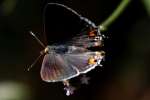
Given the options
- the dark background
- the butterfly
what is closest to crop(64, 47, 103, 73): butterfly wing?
the butterfly

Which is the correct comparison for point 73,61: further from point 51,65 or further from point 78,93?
point 78,93

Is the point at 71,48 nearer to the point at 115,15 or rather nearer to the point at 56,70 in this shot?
the point at 56,70

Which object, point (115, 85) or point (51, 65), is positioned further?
point (115, 85)

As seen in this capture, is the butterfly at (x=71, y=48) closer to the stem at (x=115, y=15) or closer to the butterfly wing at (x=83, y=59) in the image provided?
the butterfly wing at (x=83, y=59)

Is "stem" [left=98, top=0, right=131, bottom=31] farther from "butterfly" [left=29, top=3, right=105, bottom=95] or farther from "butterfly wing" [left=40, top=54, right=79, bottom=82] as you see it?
"butterfly wing" [left=40, top=54, right=79, bottom=82]

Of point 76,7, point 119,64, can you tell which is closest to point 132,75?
point 119,64

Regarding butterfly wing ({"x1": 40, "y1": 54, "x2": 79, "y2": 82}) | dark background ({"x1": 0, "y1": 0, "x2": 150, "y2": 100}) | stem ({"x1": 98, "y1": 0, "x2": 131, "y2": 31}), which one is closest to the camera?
butterfly wing ({"x1": 40, "y1": 54, "x2": 79, "y2": 82})

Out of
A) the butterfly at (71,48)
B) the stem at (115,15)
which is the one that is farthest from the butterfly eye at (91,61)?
the stem at (115,15)
